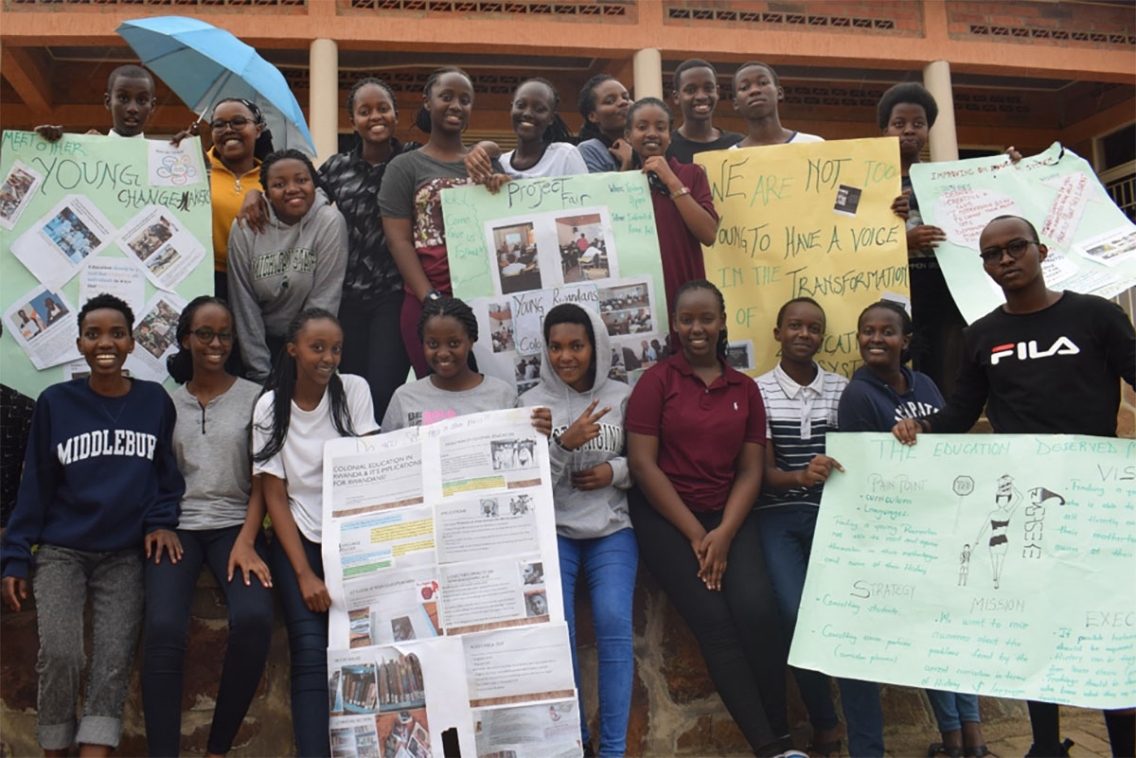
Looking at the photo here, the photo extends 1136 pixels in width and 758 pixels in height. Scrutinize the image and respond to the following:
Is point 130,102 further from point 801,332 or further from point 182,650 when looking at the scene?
point 801,332

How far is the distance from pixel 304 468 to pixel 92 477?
0.71 metres

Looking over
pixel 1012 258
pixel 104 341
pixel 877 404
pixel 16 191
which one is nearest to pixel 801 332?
pixel 877 404

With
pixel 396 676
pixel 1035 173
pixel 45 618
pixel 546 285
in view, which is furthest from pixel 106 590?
pixel 1035 173

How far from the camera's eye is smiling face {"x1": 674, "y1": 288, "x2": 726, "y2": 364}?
3.70 metres

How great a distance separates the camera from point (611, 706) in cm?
317

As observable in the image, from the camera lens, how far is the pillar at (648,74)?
404 inches

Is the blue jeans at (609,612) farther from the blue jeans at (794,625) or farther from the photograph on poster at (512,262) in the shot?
the photograph on poster at (512,262)

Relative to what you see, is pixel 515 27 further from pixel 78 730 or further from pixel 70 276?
pixel 78 730

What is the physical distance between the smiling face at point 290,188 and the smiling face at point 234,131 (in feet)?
0.86

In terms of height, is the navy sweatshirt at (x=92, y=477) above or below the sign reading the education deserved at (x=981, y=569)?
above

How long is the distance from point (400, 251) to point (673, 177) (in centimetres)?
122

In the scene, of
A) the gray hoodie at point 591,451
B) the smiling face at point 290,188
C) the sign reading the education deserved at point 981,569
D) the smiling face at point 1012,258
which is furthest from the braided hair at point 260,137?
the smiling face at point 1012,258

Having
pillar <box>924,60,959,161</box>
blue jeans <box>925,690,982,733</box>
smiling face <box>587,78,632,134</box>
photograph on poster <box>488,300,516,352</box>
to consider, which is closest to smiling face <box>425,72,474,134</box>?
smiling face <box>587,78,632,134</box>

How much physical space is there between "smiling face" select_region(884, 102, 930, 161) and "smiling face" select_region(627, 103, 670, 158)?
1124mm
